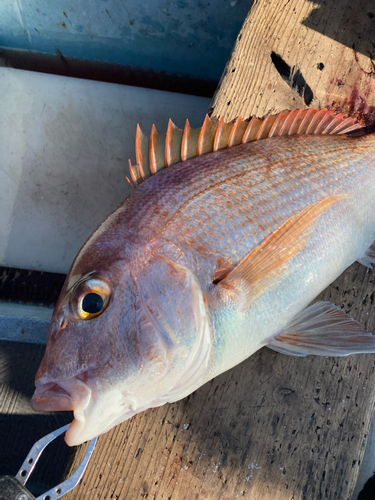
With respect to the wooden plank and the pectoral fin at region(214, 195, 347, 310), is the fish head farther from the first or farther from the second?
the wooden plank

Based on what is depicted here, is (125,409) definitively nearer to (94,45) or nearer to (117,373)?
(117,373)

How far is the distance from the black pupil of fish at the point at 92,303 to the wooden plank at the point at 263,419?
72 centimetres

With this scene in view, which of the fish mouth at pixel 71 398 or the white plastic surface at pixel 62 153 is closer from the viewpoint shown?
the fish mouth at pixel 71 398

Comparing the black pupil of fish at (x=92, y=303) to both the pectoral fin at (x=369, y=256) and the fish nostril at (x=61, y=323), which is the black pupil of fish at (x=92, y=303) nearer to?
the fish nostril at (x=61, y=323)

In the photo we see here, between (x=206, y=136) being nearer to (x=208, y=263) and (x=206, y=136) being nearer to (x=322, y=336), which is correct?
(x=208, y=263)

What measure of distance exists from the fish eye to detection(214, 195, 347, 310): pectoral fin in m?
0.33

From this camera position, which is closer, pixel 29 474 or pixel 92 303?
pixel 92 303

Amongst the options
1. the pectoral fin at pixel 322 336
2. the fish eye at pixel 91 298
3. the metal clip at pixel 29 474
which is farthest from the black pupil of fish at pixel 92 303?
the pectoral fin at pixel 322 336

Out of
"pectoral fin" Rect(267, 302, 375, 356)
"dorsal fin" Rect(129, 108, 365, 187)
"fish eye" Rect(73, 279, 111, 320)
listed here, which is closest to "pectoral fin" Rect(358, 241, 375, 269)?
"pectoral fin" Rect(267, 302, 375, 356)

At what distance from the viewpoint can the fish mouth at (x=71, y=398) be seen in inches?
30.3

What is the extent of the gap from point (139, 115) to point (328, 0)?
1.18 m

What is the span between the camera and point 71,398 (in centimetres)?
77

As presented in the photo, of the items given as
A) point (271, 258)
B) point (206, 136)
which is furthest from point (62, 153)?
point (271, 258)

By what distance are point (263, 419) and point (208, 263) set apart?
809 mm
